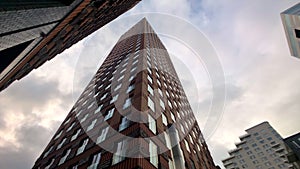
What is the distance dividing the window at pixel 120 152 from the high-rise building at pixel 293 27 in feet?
63.6

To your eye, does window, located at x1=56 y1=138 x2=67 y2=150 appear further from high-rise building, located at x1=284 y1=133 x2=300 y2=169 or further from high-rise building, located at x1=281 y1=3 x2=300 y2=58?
high-rise building, located at x1=284 y1=133 x2=300 y2=169

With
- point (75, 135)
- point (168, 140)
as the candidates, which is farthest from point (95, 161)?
point (75, 135)

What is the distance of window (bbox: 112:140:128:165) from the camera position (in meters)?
13.0

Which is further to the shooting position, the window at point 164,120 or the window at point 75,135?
the window at point 75,135

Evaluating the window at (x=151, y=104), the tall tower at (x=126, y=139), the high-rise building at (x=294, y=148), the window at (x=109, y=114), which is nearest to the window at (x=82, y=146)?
the tall tower at (x=126, y=139)

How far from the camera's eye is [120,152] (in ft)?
44.3

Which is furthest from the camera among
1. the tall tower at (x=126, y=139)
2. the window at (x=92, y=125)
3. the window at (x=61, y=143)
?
the window at (x=61, y=143)

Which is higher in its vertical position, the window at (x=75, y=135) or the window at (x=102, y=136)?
the window at (x=75, y=135)

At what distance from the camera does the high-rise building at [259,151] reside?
68812 millimetres

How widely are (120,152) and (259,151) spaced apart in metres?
78.7

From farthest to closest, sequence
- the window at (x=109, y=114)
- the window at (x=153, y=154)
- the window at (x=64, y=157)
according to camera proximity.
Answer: the window at (x=109, y=114), the window at (x=64, y=157), the window at (x=153, y=154)

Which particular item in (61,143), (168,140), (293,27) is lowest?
(168,140)

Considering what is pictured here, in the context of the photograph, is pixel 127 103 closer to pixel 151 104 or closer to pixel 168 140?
pixel 151 104

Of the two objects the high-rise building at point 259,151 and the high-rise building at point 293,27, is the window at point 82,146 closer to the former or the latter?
the high-rise building at point 293,27
